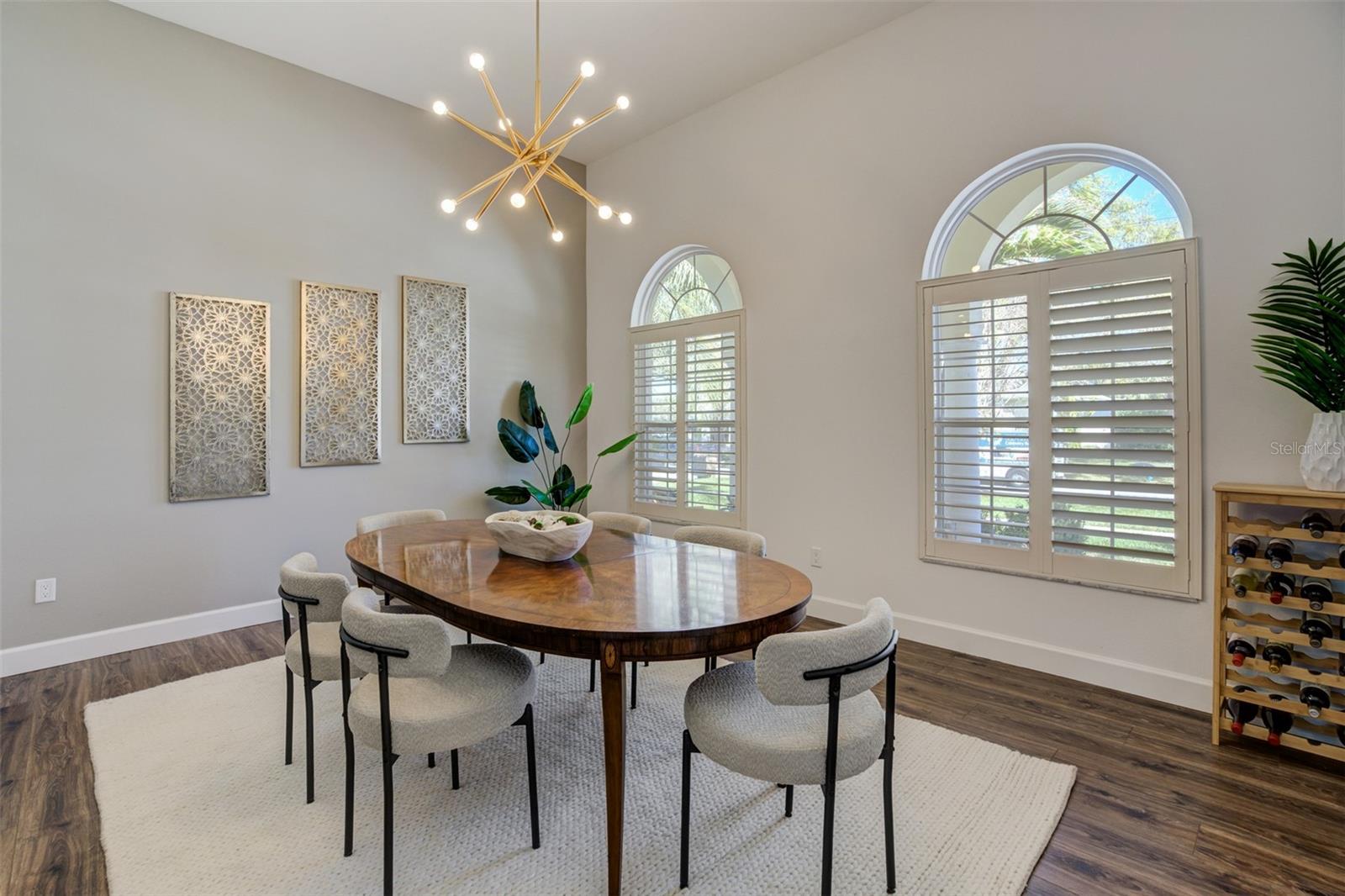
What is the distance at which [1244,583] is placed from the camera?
2355 mm

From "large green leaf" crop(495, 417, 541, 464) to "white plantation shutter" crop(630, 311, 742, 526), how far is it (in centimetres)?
85

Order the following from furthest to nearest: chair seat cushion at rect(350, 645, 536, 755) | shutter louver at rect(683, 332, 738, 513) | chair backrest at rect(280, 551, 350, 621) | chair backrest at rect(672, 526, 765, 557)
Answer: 1. shutter louver at rect(683, 332, 738, 513)
2. chair backrest at rect(672, 526, 765, 557)
3. chair backrest at rect(280, 551, 350, 621)
4. chair seat cushion at rect(350, 645, 536, 755)

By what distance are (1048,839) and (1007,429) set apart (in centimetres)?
189

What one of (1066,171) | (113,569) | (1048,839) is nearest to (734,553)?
(1048,839)

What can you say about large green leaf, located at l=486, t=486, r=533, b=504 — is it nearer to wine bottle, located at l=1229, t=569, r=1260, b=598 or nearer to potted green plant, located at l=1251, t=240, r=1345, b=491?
wine bottle, located at l=1229, t=569, r=1260, b=598

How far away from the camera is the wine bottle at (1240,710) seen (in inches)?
92.0

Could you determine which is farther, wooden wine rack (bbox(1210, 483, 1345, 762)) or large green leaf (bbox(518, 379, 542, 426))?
large green leaf (bbox(518, 379, 542, 426))

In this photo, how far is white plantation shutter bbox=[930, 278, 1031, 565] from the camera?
310 cm

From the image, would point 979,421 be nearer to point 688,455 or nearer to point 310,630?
point 688,455

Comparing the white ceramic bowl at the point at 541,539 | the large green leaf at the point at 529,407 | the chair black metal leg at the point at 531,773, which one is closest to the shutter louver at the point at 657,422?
the large green leaf at the point at 529,407

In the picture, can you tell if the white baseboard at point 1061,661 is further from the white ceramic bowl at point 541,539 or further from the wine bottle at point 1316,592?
the white ceramic bowl at point 541,539

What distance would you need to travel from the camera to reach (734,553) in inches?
89.9

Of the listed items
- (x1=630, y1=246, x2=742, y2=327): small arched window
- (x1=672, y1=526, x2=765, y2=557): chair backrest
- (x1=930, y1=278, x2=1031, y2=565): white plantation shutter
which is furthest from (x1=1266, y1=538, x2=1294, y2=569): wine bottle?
(x1=630, y1=246, x2=742, y2=327): small arched window

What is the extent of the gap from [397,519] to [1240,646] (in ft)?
12.0
